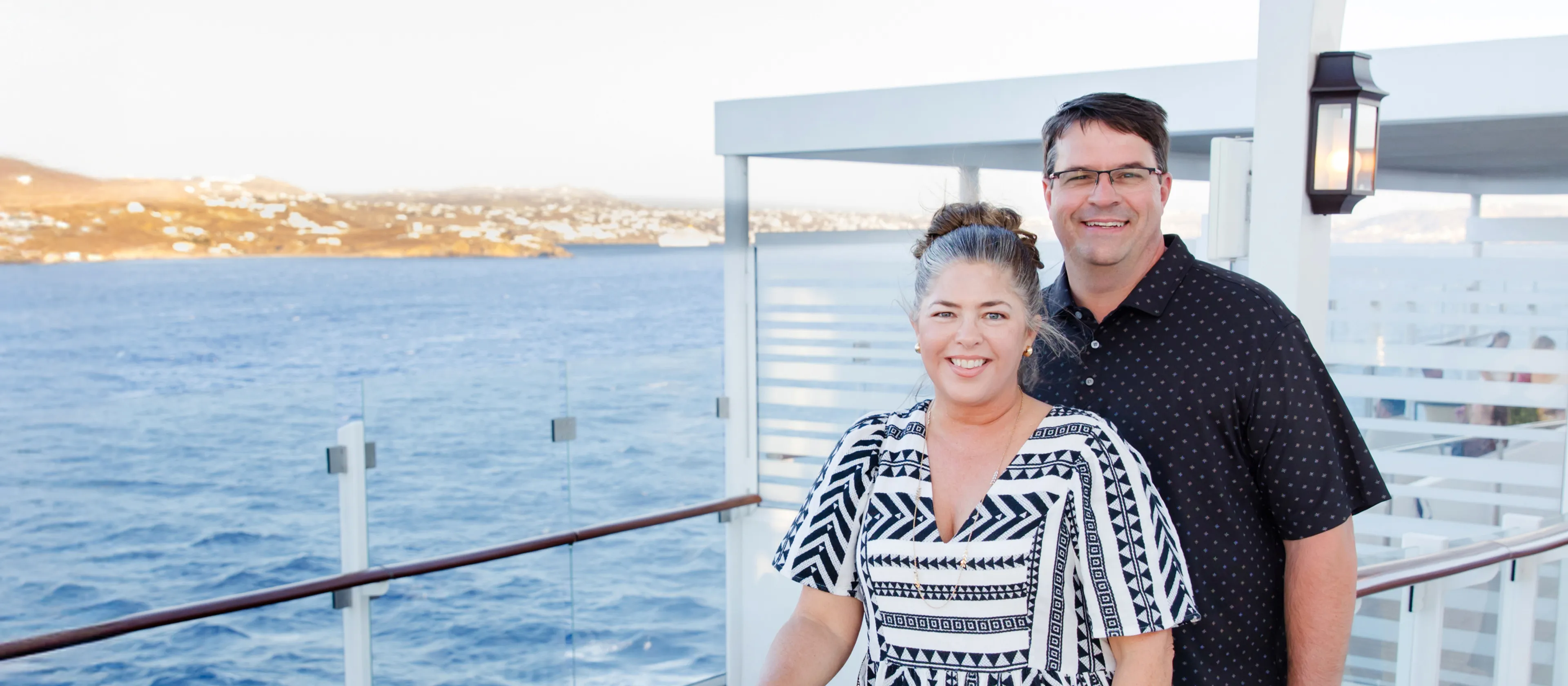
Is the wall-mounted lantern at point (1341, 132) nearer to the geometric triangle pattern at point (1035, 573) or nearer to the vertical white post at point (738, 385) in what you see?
the geometric triangle pattern at point (1035, 573)

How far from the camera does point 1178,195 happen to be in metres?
5.42

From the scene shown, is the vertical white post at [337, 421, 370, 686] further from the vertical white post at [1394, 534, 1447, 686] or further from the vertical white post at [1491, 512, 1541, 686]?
Answer: the vertical white post at [1491, 512, 1541, 686]

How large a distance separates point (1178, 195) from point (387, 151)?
3345cm

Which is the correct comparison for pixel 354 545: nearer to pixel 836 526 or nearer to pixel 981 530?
pixel 836 526

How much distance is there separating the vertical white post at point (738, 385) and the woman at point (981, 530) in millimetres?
3845

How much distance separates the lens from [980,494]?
146 centimetres

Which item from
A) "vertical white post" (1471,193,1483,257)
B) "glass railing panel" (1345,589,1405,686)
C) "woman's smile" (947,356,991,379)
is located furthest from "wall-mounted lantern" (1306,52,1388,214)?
"vertical white post" (1471,193,1483,257)

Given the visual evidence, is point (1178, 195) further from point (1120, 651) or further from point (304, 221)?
point (304, 221)

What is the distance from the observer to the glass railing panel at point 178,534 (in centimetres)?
342

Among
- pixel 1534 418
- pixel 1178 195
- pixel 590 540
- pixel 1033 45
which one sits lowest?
pixel 590 540

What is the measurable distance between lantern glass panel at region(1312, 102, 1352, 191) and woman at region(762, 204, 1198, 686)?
1371 mm

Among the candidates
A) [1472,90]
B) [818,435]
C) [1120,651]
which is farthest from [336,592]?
[1472,90]

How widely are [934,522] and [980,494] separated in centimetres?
7

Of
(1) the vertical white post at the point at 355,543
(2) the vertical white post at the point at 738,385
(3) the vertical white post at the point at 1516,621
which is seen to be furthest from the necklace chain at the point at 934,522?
(2) the vertical white post at the point at 738,385
